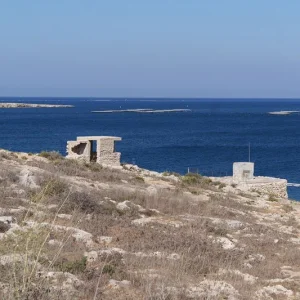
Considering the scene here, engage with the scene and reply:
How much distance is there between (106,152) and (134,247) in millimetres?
18621

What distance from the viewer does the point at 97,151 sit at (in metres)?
27.8

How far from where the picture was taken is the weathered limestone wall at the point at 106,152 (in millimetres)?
27516

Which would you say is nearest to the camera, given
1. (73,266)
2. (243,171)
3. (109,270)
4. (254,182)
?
(73,266)

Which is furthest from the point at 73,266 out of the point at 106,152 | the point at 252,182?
the point at 252,182

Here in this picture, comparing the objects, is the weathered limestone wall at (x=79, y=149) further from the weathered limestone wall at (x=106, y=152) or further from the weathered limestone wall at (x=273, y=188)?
the weathered limestone wall at (x=273, y=188)

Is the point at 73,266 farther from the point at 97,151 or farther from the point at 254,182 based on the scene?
the point at 254,182

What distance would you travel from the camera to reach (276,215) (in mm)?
17625

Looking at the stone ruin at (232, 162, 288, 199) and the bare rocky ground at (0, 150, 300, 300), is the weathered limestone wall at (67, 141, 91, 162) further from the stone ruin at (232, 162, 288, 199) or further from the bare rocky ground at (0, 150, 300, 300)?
the bare rocky ground at (0, 150, 300, 300)

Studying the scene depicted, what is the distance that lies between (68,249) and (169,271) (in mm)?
1732

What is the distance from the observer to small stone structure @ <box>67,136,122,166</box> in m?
27.5

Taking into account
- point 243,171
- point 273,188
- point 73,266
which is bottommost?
point 273,188

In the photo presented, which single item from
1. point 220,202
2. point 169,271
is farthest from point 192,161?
point 169,271

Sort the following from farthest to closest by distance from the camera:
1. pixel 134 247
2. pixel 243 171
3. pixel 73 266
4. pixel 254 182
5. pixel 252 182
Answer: pixel 243 171 → pixel 254 182 → pixel 252 182 → pixel 134 247 → pixel 73 266

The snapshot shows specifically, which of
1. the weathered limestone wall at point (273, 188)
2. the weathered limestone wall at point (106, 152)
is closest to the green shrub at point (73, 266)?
the weathered limestone wall at point (106, 152)
